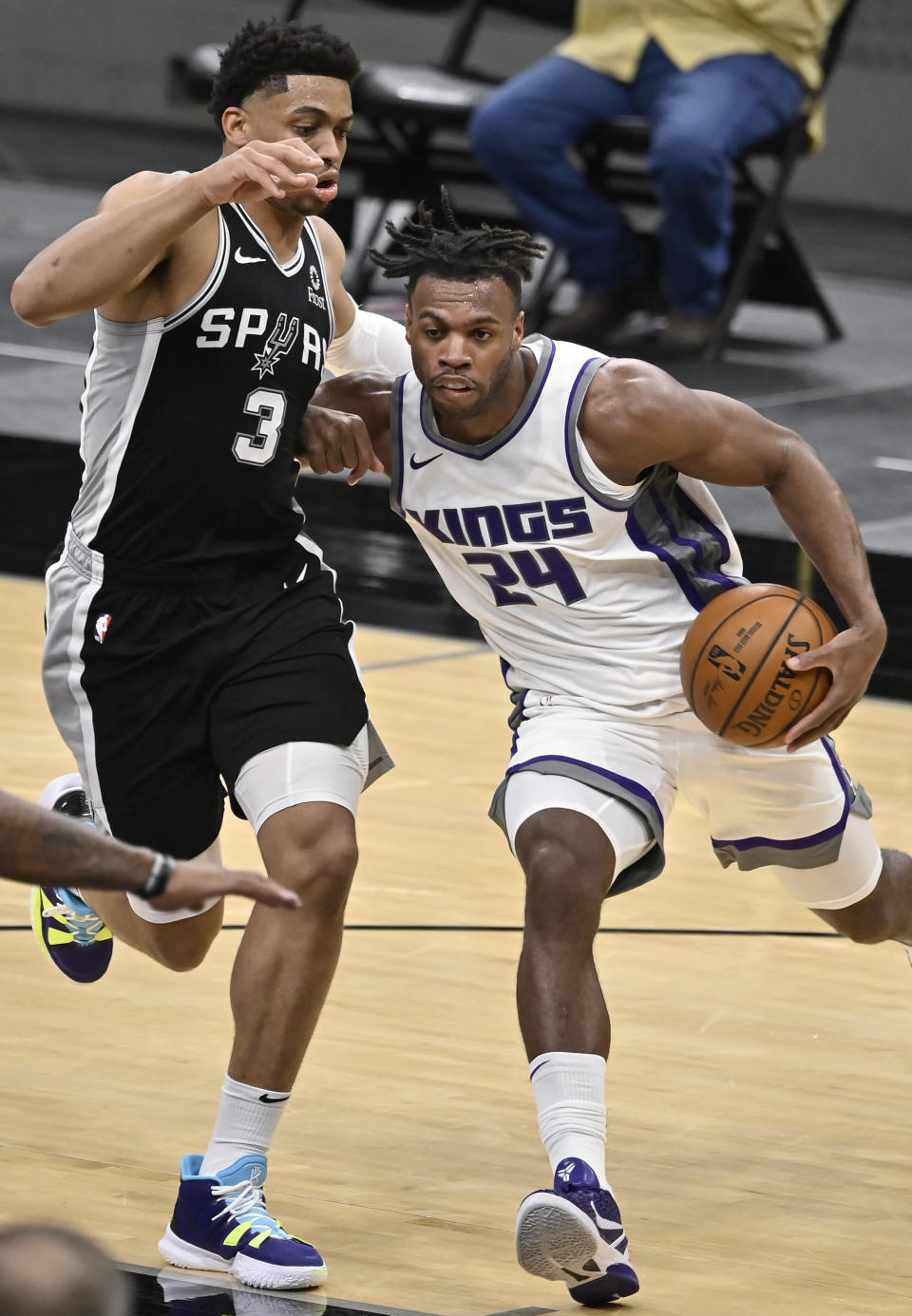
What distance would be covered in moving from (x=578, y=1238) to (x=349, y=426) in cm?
134

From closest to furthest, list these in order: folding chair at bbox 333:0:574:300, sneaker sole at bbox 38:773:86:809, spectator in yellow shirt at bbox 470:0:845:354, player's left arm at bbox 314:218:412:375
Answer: player's left arm at bbox 314:218:412:375
sneaker sole at bbox 38:773:86:809
spectator in yellow shirt at bbox 470:0:845:354
folding chair at bbox 333:0:574:300

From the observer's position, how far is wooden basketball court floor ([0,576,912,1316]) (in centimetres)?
337

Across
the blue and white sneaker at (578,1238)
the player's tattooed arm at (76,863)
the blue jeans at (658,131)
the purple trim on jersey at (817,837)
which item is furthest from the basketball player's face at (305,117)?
the blue jeans at (658,131)

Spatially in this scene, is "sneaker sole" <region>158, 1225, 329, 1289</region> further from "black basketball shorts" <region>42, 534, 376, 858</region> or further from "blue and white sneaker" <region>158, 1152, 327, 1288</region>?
"black basketball shorts" <region>42, 534, 376, 858</region>

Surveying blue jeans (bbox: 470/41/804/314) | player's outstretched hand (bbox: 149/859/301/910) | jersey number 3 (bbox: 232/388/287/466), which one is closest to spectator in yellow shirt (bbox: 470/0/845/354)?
blue jeans (bbox: 470/41/804/314)

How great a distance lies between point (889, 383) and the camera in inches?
419

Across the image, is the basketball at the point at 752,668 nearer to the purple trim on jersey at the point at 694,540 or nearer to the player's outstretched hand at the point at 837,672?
the player's outstretched hand at the point at 837,672

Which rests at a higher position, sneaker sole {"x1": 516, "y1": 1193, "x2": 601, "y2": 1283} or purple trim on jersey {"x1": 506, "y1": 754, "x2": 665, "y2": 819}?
purple trim on jersey {"x1": 506, "y1": 754, "x2": 665, "y2": 819}

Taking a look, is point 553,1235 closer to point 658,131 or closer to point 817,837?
point 817,837

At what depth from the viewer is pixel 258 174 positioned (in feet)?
10.4

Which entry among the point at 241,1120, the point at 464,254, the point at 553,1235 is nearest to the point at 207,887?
the point at 553,1235

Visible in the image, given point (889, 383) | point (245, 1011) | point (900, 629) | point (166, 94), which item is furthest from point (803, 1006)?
point (166, 94)

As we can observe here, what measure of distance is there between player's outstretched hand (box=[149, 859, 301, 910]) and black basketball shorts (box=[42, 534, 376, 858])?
3.47 feet

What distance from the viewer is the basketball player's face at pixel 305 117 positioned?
3.53 meters
